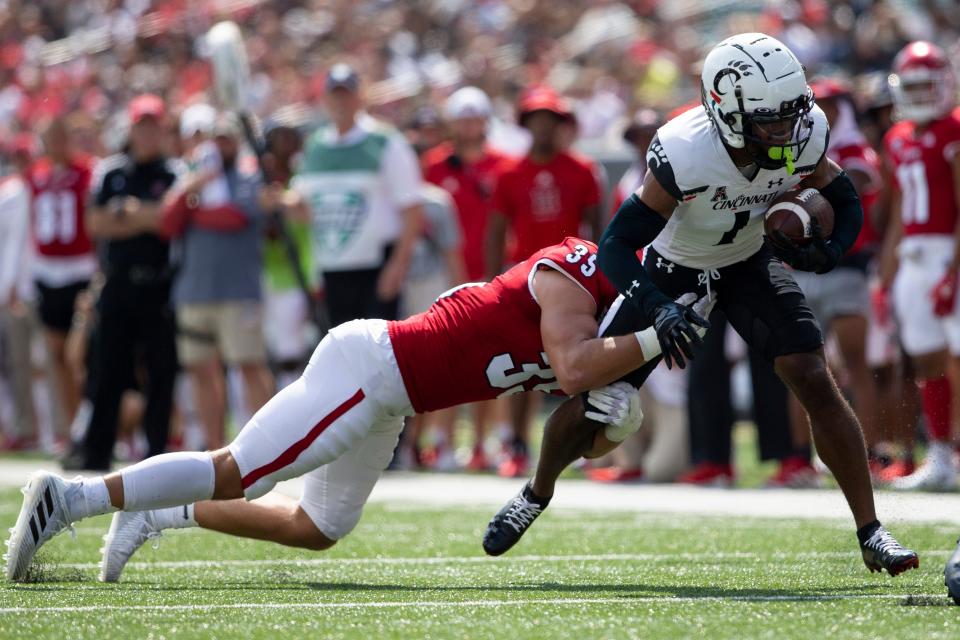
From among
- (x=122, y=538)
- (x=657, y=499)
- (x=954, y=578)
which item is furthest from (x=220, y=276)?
(x=954, y=578)

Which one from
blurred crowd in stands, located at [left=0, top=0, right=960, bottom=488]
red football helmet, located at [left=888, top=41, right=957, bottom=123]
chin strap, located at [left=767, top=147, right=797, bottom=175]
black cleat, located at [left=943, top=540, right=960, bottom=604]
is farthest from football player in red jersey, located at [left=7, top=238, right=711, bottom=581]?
red football helmet, located at [left=888, top=41, right=957, bottom=123]

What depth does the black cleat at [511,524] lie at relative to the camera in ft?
17.4

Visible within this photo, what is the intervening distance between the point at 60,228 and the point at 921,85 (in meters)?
5.96

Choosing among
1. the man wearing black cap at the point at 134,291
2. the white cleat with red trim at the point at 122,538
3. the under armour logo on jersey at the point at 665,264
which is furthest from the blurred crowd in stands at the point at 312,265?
the white cleat with red trim at the point at 122,538

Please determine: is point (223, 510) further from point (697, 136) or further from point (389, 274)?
point (389, 274)

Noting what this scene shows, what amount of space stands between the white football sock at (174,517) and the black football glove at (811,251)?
211cm

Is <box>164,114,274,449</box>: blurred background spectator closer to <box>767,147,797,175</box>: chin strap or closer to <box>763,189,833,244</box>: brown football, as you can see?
<box>763,189,833,244</box>: brown football

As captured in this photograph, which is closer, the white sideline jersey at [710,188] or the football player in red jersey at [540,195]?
the white sideline jersey at [710,188]

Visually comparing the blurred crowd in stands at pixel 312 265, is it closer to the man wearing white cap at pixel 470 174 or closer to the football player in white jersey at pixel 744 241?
the man wearing white cap at pixel 470 174

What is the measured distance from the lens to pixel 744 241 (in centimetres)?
521

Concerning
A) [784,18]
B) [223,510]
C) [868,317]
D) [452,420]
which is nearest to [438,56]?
[784,18]

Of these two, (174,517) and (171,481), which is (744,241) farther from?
(174,517)

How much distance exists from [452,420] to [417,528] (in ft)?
11.5

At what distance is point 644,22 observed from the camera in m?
19.4
